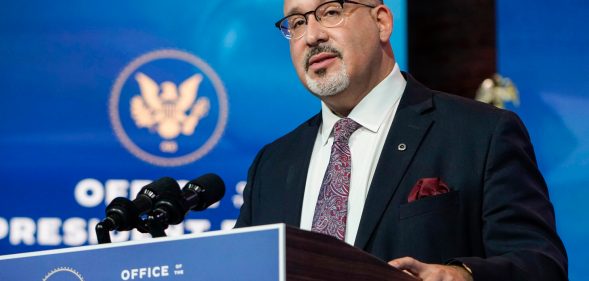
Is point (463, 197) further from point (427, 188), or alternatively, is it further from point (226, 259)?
point (226, 259)

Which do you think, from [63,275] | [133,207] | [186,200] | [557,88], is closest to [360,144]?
[186,200]

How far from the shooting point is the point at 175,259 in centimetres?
157

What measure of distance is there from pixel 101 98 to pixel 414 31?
1.54 m

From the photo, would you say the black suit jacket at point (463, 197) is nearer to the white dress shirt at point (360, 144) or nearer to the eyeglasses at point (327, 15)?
the white dress shirt at point (360, 144)

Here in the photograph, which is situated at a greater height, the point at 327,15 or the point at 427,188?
the point at 327,15

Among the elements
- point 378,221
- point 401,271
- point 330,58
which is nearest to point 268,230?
point 401,271

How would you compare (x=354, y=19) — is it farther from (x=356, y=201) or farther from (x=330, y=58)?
(x=356, y=201)

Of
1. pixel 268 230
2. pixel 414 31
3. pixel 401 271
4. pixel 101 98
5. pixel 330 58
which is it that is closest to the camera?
pixel 268 230

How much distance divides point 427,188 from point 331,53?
504mm

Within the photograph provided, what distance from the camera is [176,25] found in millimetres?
3758

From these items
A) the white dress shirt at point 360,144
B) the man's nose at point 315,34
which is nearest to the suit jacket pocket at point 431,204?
the white dress shirt at point 360,144

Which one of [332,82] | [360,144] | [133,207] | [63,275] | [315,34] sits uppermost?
[315,34]

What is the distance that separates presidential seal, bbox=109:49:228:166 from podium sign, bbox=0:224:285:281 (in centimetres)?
192

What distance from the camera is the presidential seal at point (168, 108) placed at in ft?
12.0
